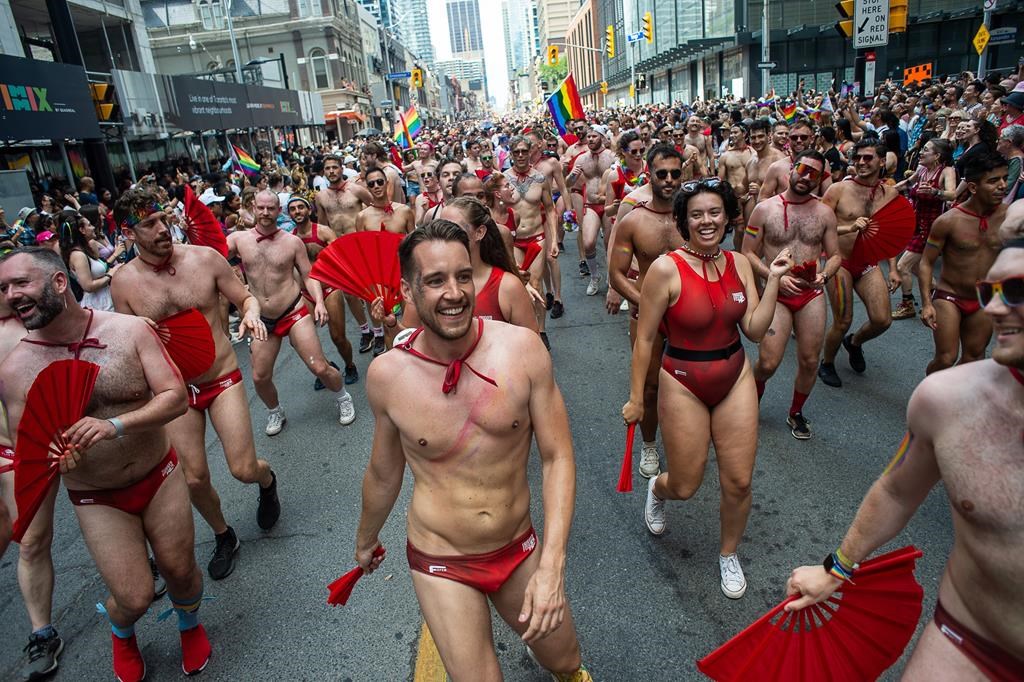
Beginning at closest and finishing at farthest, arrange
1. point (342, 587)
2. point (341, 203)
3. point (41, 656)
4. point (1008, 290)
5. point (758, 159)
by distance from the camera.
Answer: point (1008, 290) < point (342, 587) < point (41, 656) < point (341, 203) < point (758, 159)

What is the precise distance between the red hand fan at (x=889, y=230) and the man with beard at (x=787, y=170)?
1.59 metres

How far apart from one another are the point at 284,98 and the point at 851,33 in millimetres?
28147

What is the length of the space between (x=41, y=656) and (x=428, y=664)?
2.00 metres

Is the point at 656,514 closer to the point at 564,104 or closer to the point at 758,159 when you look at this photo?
the point at 758,159

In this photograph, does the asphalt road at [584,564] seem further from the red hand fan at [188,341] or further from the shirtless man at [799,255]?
the red hand fan at [188,341]

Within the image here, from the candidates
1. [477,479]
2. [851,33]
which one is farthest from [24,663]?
[851,33]

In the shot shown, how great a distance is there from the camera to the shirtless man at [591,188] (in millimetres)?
10047

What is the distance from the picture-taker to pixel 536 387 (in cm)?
244

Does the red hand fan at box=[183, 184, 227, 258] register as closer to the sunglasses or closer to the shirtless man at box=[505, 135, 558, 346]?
the shirtless man at box=[505, 135, 558, 346]

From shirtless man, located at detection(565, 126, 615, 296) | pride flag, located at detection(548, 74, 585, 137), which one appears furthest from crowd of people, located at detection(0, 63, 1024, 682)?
pride flag, located at detection(548, 74, 585, 137)

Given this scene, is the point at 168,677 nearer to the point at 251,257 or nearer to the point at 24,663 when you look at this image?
the point at 24,663

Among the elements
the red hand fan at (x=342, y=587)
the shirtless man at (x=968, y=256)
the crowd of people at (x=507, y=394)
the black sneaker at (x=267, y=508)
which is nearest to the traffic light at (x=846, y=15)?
the crowd of people at (x=507, y=394)

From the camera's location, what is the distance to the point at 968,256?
4.60 metres

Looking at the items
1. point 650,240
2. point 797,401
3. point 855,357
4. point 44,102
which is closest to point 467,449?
point 650,240
